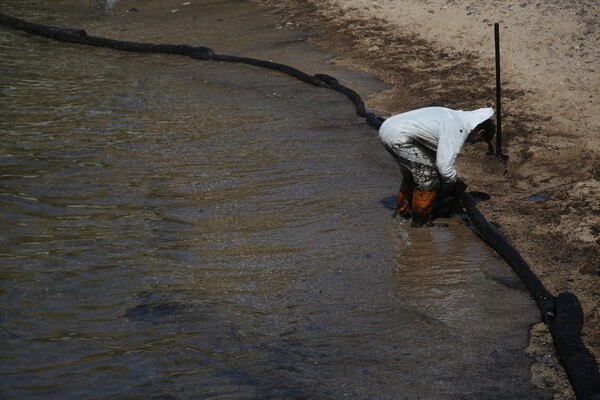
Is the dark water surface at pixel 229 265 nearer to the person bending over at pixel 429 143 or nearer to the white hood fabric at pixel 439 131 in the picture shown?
the person bending over at pixel 429 143

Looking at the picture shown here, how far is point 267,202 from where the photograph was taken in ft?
27.4

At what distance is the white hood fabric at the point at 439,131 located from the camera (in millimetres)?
7180

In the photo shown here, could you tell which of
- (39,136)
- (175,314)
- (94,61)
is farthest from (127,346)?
(94,61)

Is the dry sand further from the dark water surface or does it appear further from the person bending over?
the person bending over

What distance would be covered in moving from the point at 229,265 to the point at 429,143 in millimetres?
1837

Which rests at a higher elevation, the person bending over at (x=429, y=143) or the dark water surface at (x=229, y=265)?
the person bending over at (x=429, y=143)

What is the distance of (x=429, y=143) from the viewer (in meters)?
7.43

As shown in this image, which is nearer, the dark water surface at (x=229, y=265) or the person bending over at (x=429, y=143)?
the dark water surface at (x=229, y=265)

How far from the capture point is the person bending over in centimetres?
720

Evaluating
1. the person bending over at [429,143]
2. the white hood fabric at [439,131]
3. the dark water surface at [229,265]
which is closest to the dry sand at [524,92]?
the dark water surface at [229,265]

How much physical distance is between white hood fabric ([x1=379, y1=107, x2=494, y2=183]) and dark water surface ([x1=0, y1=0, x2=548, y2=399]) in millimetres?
718

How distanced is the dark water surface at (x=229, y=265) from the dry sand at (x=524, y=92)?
45cm

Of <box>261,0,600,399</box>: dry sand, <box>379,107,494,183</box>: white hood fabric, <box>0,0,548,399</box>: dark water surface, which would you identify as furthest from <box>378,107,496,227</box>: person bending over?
<box>261,0,600,399</box>: dry sand

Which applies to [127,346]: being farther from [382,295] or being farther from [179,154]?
[179,154]
